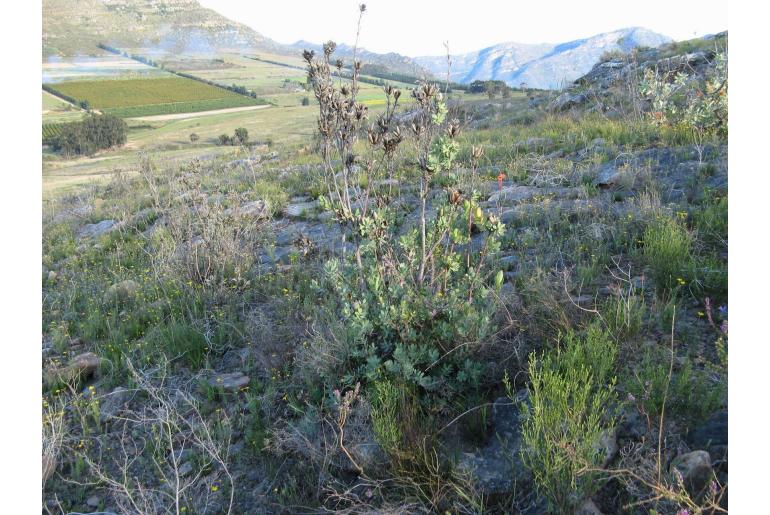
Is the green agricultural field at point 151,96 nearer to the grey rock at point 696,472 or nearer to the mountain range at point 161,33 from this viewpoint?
the mountain range at point 161,33

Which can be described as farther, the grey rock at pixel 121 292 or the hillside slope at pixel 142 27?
the hillside slope at pixel 142 27

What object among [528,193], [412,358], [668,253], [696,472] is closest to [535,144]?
[528,193]

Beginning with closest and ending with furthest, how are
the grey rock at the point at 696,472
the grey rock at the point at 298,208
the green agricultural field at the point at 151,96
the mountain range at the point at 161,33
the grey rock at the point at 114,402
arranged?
1. the grey rock at the point at 696,472
2. the grey rock at the point at 114,402
3. the grey rock at the point at 298,208
4. the green agricultural field at the point at 151,96
5. the mountain range at the point at 161,33

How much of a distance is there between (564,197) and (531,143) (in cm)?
296

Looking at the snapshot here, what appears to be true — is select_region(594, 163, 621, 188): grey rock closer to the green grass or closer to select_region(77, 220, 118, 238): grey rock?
select_region(77, 220, 118, 238): grey rock

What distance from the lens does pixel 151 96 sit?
45406 millimetres

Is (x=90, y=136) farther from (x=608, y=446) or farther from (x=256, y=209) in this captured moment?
(x=608, y=446)

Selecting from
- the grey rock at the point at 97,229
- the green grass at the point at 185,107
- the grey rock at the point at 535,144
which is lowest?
the grey rock at the point at 97,229

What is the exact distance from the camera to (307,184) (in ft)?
27.3

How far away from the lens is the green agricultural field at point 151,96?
40.2 metres

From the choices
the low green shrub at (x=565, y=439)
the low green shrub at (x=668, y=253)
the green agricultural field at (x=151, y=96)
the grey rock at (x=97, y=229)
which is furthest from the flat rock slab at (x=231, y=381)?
the green agricultural field at (x=151, y=96)

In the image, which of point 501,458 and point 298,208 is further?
point 298,208

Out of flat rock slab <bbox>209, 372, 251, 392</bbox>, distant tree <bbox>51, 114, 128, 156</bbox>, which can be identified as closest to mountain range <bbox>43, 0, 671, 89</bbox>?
distant tree <bbox>51, 114, 128, 156</bbox>

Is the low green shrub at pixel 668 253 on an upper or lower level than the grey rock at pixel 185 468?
upper
